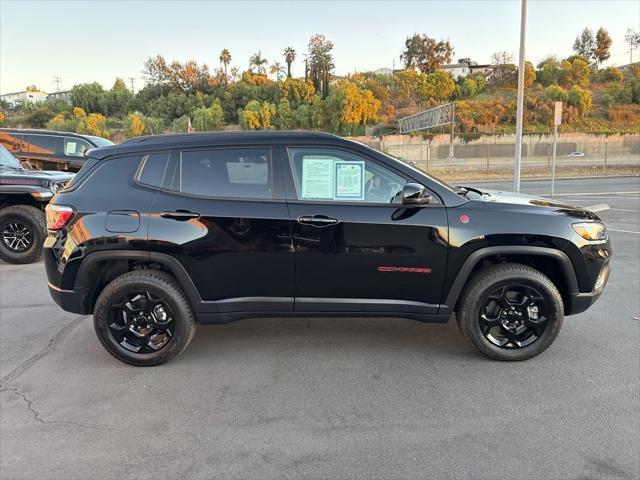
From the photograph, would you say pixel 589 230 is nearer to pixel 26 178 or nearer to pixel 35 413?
pixel 35 413

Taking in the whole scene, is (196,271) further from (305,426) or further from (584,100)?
(584,100)

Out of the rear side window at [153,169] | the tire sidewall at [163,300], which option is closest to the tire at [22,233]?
the tire sidewall at [163,300]

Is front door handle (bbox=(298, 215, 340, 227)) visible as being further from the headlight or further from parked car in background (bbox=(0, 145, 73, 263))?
parked car in background (bbox=(0, 145, 73, 263))

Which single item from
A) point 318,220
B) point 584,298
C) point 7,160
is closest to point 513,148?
point 7,160

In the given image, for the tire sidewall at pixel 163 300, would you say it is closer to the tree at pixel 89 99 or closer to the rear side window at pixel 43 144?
the rear side window at pixel 43 144

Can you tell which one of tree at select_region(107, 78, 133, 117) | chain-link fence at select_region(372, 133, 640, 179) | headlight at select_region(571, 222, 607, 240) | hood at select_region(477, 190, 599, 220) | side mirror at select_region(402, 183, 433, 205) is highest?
tree at select_region(107, 78, 133, 117)

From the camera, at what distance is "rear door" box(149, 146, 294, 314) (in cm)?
346

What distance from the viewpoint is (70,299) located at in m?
3.63

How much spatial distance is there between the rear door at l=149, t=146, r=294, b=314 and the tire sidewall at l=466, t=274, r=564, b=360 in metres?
1.44

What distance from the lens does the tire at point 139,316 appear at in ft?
11.6

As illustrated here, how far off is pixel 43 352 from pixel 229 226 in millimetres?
2147

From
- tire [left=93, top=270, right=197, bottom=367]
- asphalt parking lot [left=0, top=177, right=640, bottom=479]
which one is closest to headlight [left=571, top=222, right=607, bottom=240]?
asphalt parking lot [left=0, top=177, right=640, bottom=479]

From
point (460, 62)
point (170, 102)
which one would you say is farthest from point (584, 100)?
point (170, 102)

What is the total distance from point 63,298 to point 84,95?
93703mm
